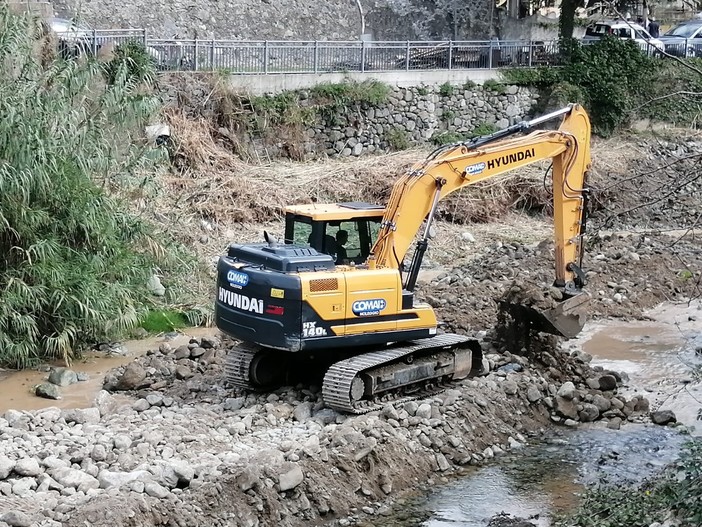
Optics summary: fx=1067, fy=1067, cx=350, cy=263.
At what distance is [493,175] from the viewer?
12.5 m

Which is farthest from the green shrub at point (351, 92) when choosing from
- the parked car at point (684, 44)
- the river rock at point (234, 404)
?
the river rock at point (234, 404)

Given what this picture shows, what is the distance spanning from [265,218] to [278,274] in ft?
31.8

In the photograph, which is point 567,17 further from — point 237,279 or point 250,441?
point 250,441

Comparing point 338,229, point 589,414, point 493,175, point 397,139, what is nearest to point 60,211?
point 338,229

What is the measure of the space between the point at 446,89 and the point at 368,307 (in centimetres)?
1626

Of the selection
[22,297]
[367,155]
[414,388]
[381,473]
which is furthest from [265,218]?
[381,473]

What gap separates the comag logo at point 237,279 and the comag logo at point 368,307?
1129 millimetres

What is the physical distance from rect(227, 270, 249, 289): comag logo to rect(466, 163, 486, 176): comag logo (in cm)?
288

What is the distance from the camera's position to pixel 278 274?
10.7m

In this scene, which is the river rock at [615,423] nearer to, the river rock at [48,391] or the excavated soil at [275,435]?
the excavated soil at [275,435]

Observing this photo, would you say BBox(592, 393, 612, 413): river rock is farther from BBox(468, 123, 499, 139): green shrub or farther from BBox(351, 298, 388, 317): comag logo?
BBox(468, 123, 499, 139): green shrub

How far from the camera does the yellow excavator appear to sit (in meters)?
10.7

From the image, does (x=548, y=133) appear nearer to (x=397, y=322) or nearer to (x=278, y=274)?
(x=397, y=322)

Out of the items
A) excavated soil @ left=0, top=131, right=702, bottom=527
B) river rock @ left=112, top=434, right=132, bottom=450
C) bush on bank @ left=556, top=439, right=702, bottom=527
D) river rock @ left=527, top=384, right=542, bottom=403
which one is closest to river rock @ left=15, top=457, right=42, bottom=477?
excavated soil @ left=0, top=131, right=702, bottom=527
